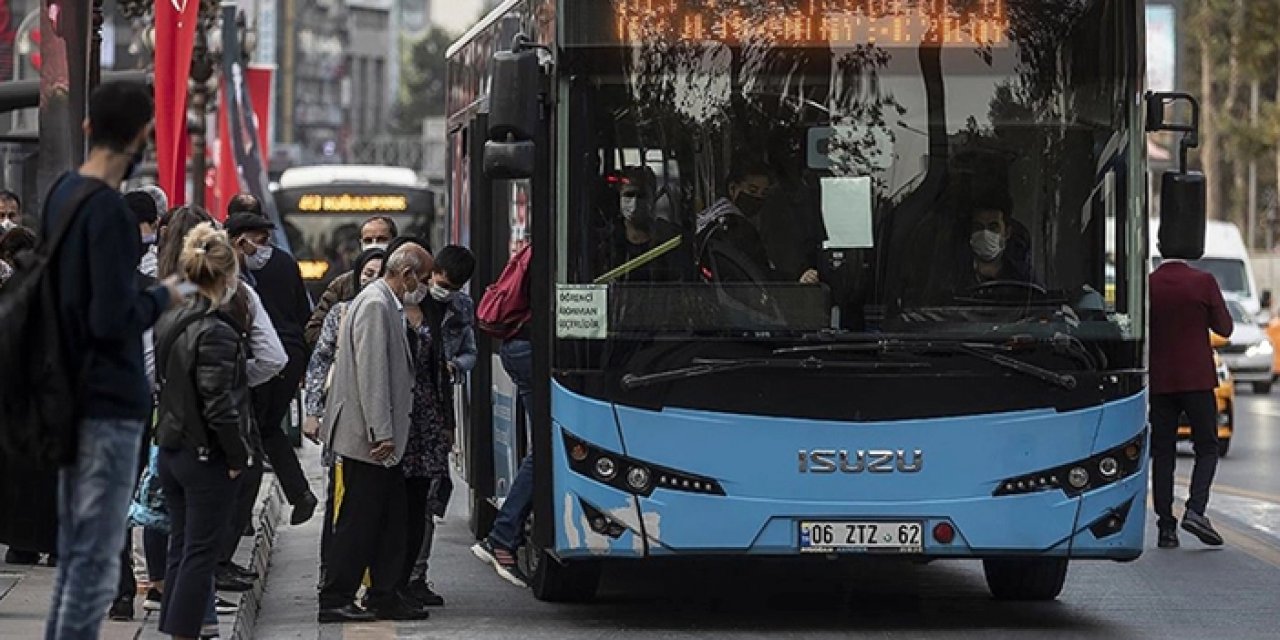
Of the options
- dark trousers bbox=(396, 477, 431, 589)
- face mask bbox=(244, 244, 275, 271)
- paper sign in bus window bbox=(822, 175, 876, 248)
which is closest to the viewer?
paper sign in bus window bbox=(822, 175, 876, 248)

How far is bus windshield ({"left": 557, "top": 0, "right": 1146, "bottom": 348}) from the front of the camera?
11.1 m

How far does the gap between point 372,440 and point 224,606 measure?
0.94 m

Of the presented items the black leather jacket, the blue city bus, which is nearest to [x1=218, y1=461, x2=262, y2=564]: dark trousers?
the blue city bus

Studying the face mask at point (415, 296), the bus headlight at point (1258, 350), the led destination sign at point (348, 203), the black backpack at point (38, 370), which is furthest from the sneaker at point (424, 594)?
the led destination sign at point (348, 203)

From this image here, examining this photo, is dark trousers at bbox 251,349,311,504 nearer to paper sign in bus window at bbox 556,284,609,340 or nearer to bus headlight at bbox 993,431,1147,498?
paper sign in bus window at bbox 556,284,609,340

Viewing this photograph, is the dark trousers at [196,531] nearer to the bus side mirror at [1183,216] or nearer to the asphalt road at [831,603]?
the asphalt road at [831,603]

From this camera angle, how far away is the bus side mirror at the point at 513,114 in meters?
10.9

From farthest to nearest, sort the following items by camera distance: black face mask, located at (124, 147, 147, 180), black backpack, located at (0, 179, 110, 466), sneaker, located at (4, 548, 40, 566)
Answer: sneaker, located at (4, 548, 40, 566) → black face mask, located at (124, 147, 147, 180) → black backpack, located at (0, 179, 110, 466)

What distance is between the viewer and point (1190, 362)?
A: 1534 centimetres

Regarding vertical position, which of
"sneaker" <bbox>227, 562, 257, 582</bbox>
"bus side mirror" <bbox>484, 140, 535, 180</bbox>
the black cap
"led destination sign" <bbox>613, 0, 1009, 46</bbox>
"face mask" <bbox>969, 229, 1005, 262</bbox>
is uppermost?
"led destination sign" <bbox>613, 0, 1009, 46</bbox>

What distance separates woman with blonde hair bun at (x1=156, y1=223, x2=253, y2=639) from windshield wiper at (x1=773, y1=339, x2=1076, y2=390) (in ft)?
8.52

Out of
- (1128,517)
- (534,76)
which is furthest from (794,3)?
(1128,517)

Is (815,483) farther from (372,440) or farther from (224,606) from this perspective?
(224,606)

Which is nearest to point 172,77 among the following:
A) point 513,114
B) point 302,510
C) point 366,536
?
point 302,510
